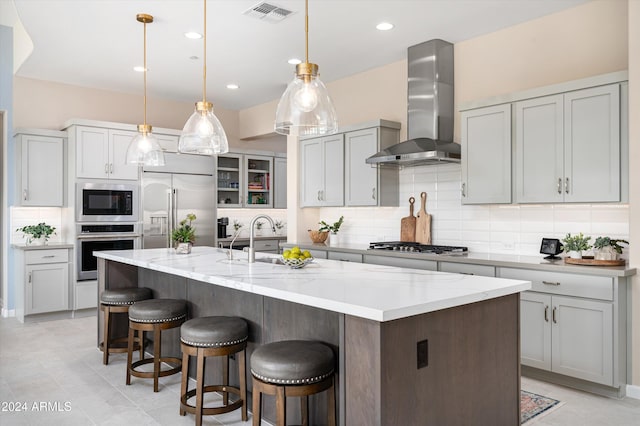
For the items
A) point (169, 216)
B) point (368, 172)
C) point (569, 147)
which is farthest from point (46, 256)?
point (569, 147)

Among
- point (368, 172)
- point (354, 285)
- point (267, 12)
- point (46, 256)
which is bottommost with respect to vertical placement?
point (46, 256)

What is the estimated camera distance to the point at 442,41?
4.83 m

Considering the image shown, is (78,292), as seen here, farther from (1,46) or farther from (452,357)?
(452,357)

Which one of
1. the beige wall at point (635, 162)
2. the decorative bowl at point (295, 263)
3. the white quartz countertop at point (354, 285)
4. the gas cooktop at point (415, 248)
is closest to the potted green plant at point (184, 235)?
the white quartz countertop at point (354, 285)

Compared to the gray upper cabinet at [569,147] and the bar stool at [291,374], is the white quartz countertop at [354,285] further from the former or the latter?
the gray upper cabinet at [569,147]

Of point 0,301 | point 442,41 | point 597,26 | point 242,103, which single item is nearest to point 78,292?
point 0,301

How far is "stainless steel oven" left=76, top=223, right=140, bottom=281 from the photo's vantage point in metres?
5.98

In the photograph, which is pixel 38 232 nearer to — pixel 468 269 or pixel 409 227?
pixel 409 227

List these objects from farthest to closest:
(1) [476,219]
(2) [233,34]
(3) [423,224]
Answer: (3) [423,224], (1) [476,219], (2) [233,34]

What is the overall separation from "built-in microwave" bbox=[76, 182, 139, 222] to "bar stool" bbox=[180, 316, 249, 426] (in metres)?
3.68

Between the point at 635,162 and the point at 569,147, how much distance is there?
503mm

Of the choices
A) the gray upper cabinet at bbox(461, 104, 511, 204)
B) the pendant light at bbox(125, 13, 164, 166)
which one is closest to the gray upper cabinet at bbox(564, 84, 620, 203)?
the gray upper cabinet at bbox(461, 104, 511, 204)

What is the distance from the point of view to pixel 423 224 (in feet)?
17.2

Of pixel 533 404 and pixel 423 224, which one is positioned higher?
pixel 423 224
